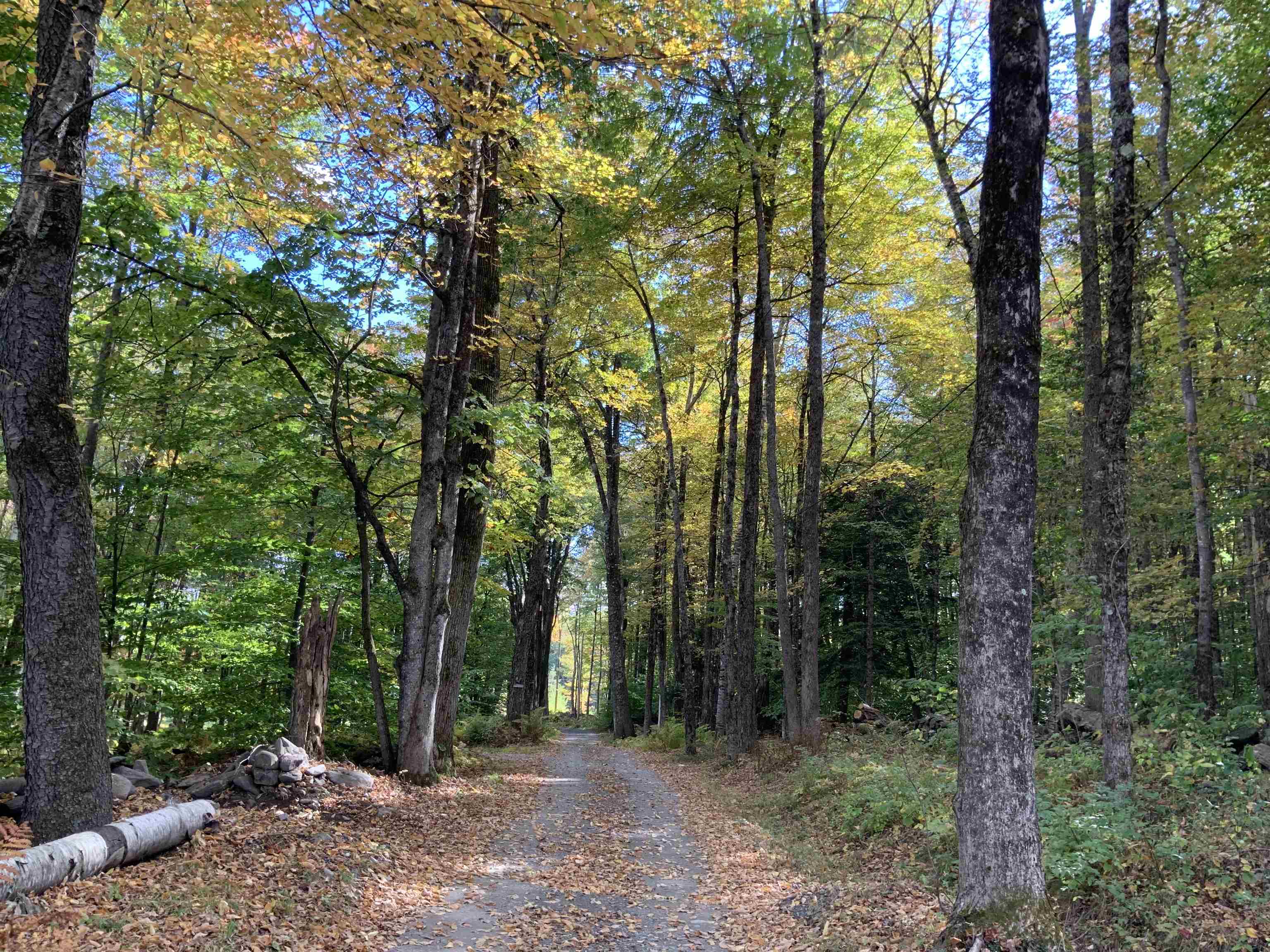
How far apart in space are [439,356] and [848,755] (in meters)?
8.91

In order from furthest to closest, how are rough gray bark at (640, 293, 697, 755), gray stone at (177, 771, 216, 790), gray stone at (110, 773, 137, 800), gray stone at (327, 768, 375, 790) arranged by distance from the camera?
rough gray bark at (640, 293, 697, 755)
gray stone at (327, 768, 375, 790)
gray stone at (177, 771, 216, 790)
gray stone at (110, 773, 137, 800)

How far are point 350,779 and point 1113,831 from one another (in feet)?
26.9

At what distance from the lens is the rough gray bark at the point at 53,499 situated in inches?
206

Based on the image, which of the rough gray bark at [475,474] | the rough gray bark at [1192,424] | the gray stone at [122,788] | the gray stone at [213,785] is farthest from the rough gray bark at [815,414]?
the gray stone at [122,788]

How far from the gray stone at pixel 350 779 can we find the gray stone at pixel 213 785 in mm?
1173

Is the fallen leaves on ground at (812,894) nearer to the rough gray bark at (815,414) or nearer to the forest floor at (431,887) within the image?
the forest floor at (431,887)

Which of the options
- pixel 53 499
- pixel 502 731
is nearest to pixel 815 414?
pixel 53 499

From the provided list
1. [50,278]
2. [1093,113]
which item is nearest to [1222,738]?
[1093,113]

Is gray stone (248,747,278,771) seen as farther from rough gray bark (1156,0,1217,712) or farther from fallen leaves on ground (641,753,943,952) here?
rough gray bark (1156,0,1217,712)

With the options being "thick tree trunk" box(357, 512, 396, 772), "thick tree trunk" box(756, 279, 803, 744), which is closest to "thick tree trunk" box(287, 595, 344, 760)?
"thick tree trunk" box(357, 512, 396, 772)

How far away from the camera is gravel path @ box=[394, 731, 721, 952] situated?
17.5ft

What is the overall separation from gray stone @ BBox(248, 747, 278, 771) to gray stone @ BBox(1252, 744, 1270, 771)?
10.7m

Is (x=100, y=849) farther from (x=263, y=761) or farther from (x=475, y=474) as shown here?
(x=475, y=474)

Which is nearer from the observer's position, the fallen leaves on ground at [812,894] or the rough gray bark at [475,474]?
the fallen leaves on ground at [812,894]
